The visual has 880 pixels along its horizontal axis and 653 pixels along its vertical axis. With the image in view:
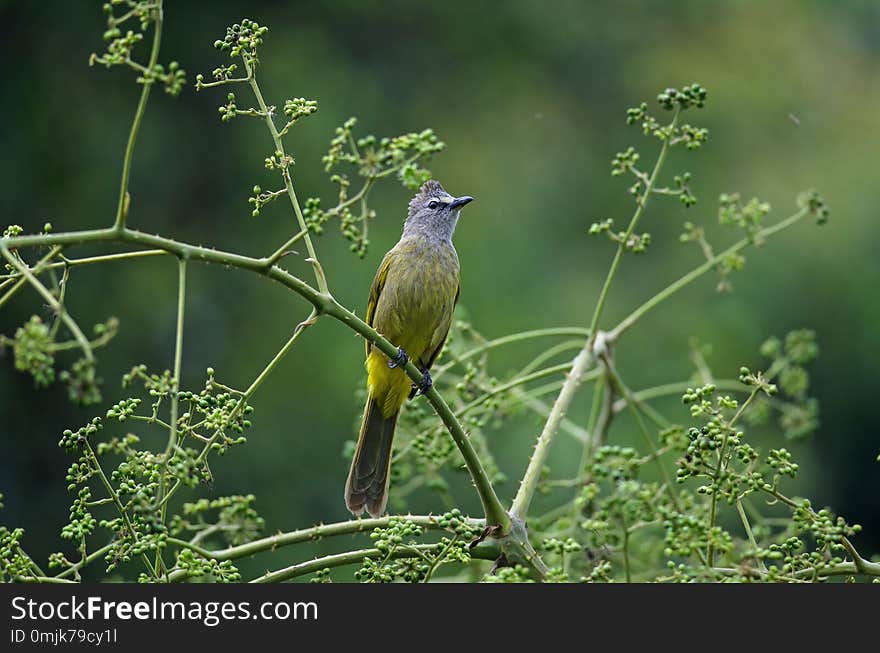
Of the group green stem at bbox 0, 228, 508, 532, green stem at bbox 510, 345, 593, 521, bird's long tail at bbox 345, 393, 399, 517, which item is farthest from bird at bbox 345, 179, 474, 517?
green stem at bbox 0, 228, 508, 532

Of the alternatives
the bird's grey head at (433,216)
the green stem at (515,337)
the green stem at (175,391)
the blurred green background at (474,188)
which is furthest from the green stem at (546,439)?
the blurred green background at (474,188)

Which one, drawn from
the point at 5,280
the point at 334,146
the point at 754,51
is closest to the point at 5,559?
the point at 5,280

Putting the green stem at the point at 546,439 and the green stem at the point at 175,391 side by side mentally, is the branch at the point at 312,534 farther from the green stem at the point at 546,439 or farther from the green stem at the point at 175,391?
the green stem at the point at 175,391

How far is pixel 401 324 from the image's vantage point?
453cm

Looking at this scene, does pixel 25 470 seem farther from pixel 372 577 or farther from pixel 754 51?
pixel 754 51

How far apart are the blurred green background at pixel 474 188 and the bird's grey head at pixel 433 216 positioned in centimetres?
317

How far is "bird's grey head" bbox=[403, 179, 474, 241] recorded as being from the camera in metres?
4.83

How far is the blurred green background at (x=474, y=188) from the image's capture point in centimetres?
918

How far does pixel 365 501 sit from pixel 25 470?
220 inches

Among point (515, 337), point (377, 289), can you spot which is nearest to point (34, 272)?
point (515, 337)

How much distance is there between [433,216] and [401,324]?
1.99 feet

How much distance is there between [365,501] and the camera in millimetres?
4164

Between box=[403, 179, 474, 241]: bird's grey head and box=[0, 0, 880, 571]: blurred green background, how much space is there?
3.17 m

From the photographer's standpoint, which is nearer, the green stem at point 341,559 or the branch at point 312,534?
the green stem at point 341,559
